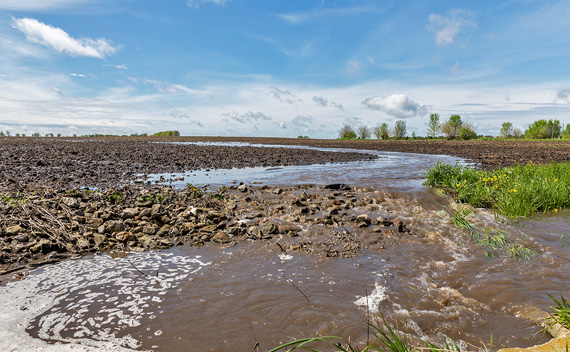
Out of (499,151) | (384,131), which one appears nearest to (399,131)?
(384,131)

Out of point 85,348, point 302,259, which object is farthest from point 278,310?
point 85,348

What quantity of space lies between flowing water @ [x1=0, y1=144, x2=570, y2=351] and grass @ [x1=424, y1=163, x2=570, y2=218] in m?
2.55

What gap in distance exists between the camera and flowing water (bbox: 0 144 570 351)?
12.6 feet

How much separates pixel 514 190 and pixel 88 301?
39.9ft

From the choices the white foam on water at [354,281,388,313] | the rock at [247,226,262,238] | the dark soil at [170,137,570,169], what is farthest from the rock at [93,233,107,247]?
the dark soil at [170,137,570,169]

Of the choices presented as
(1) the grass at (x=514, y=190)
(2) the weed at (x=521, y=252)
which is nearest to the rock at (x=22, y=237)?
(2) the weed at (x=521, y=252)

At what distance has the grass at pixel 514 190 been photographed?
31.8ft

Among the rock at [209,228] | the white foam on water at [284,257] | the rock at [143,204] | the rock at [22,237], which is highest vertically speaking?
the rock at [143,204]

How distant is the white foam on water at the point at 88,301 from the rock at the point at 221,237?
1028 millimetres

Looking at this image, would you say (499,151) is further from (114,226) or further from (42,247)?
(42,247)

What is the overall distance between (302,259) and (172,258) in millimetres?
2780

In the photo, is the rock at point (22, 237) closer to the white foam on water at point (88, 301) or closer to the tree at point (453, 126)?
the white foam on water at point (88, 301)

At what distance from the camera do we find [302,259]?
6.33 metres

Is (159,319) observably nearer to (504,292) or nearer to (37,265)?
(37,265)
